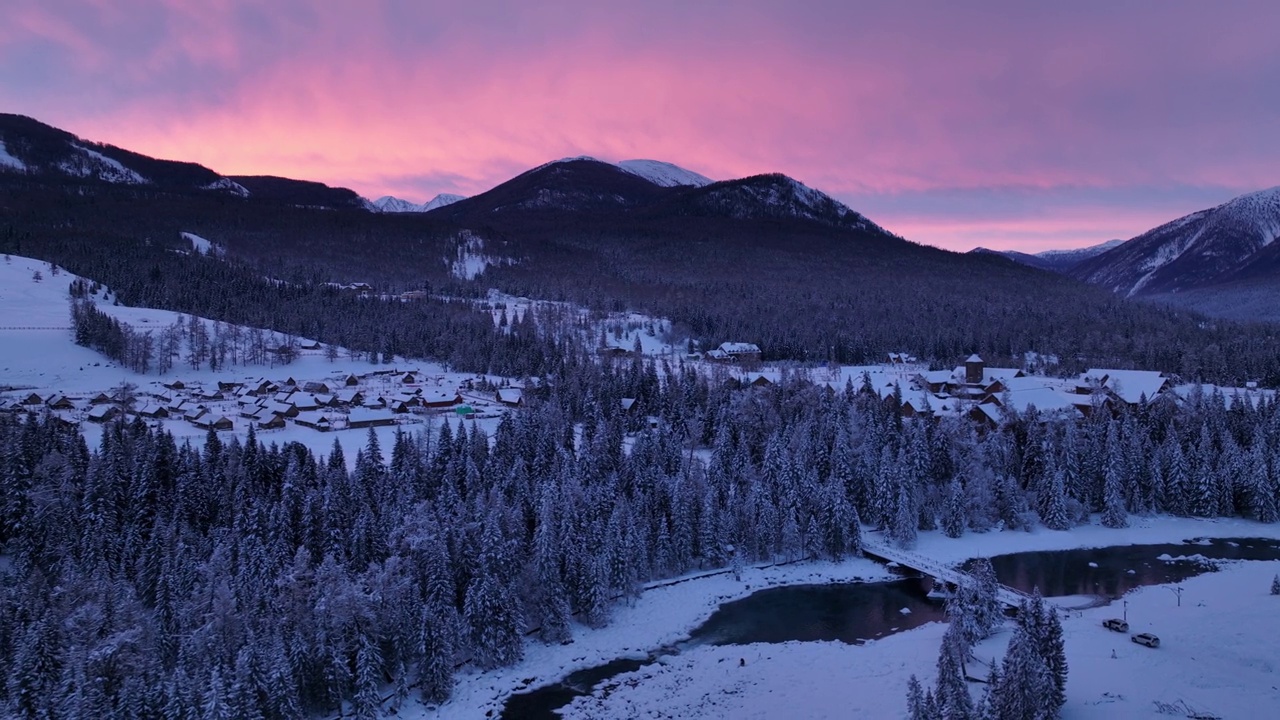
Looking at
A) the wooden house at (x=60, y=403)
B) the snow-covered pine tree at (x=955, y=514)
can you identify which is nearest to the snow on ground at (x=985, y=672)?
the snow-covered pine tree at (x=955, y=514)

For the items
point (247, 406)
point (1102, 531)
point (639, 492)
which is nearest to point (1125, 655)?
point (1102, 531)

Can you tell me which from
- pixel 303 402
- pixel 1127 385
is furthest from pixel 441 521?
pixel 1127 385

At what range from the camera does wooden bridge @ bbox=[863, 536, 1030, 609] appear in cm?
4434

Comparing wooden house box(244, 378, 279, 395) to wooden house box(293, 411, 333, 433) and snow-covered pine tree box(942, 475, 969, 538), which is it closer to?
wooden house box(293, 411, 333, 433)

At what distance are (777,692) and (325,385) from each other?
89.5 meters

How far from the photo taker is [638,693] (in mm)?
36281

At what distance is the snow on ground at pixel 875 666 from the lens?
33062 mm

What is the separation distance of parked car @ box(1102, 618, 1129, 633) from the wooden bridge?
4.31 meters

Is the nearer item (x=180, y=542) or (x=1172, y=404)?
(x=180, y=542)

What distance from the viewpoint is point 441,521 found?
151 ft

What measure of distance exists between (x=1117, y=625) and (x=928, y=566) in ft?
43.1

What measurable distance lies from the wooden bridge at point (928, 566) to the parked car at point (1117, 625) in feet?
14.1

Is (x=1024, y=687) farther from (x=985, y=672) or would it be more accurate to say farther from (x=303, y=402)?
(x=303, y=402)

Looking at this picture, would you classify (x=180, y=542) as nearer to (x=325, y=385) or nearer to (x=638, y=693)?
(x=638, y=693)
